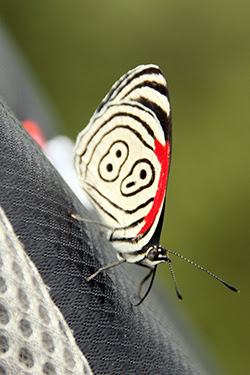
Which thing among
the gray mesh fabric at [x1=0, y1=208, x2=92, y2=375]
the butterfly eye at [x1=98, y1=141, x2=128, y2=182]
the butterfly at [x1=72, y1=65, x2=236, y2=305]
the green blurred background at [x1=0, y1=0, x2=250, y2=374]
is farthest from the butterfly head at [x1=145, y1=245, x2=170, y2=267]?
the green blurred background at [x1=0, y1=0, x2=250, y2=374]

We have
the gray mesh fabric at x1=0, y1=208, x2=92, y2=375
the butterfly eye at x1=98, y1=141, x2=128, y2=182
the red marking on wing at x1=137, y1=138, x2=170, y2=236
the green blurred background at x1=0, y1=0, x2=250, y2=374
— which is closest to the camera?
the gray mesh fabric at x1=0, y1=208, x2=92, y2=375

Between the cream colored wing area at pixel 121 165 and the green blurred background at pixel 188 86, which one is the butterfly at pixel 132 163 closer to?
the cream colored wing area at pixel 121 165

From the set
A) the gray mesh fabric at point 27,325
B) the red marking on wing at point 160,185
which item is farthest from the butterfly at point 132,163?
the gray mesh fabric at point 27,325

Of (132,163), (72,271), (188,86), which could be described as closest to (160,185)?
(132,163)

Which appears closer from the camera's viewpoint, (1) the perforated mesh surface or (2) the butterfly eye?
(1) the perforated mesh surface

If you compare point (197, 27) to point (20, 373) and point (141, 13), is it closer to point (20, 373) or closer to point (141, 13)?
point (141, 13)

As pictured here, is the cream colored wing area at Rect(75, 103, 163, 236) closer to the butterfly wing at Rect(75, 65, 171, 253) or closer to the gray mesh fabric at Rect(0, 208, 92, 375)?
the butterfly wing at Rect(75, 65, 171, 253)

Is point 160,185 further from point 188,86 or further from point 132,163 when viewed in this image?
point 188,86
